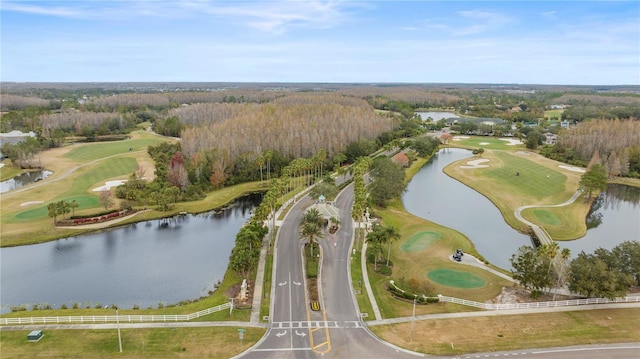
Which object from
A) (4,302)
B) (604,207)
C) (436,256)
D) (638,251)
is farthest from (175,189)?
(604,207)

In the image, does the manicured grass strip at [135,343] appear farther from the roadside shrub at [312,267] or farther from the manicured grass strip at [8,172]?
the manicured grass strip at [8,172]

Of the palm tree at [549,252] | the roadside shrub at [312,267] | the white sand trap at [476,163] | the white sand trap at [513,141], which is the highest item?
the white sand trap at [513,141]

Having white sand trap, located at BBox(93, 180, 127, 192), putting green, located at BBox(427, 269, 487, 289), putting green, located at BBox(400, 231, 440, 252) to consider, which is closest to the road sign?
putting green, located at BBox(427, 269, 487, 289)

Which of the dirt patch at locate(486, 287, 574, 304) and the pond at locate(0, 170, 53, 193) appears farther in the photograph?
the pond at locate(0, 170, 53, 193)

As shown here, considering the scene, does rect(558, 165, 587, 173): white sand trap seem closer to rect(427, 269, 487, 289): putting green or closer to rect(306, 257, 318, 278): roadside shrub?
rect(427, 269, 487, 289): putting green

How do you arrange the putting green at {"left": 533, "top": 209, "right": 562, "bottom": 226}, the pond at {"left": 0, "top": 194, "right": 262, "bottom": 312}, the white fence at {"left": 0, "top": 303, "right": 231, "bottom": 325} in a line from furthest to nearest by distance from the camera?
the putting green at {"left": 533, "top": 209, "right": 562, "bottom": 226} → the pond at {"left": 0, "top": 194, "right": 262, "bottom": 312} → the white fence at {"left": 0, "top": 303, "right": 231, "bottom": 325}

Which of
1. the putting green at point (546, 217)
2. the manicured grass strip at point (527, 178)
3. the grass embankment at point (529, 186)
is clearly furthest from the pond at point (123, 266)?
the manicured grass strip at point (527, 178)

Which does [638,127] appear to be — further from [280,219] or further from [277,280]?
[277,280]
